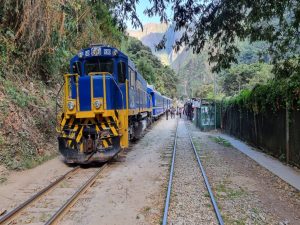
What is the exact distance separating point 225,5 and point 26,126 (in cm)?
767

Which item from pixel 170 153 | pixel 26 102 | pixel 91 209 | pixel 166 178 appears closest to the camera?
pixel 91 209

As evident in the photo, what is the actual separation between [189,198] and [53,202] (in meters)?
2.86

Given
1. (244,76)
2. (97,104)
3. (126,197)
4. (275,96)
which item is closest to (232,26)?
(275,96)

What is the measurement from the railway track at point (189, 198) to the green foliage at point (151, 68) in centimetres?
3711

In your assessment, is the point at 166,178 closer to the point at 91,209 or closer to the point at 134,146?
the point at 91,209

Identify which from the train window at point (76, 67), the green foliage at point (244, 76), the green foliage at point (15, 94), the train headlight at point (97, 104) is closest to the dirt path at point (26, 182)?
the train headlight at point (97, 104)

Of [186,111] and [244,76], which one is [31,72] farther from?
[244,76]

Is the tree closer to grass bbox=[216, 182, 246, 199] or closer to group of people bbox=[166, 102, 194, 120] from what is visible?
grass bbox=[216, 182, 246, 199]

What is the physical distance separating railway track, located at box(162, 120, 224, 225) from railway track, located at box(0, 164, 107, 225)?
193 cm

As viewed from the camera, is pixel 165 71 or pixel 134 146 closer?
pixel 134 146

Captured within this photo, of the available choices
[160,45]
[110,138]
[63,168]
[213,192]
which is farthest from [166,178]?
[160,45]

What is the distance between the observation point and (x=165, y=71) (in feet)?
297

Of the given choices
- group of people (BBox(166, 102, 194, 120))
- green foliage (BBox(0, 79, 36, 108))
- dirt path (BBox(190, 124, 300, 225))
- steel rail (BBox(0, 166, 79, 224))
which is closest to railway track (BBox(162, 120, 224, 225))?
dirt path (BBox(190, 124, 300, 225))

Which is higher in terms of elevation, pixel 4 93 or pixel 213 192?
pixel 4 93
